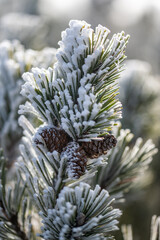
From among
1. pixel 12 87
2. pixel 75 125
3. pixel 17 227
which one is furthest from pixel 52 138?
pixel 12 87

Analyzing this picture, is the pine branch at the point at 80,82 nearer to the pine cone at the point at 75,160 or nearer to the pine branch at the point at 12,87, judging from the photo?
the pine cone at the point at 75,160

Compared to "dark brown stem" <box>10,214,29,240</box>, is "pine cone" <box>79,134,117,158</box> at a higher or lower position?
higher

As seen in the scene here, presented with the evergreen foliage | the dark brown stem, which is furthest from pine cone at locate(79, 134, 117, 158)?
the dark brown stem

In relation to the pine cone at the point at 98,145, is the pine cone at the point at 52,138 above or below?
above

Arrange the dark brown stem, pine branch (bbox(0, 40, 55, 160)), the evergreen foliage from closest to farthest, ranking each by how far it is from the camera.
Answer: the evergreen foliage
the dark brown stem
pine branch (bbox(0, 40, 55, 160))

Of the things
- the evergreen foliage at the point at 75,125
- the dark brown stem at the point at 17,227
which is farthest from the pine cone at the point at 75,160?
the dark brown stem at the point at 17,227

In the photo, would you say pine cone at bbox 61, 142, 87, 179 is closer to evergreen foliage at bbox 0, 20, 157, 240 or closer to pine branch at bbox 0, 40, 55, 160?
evergreen foliage at bbox 0, 20, 157, 240

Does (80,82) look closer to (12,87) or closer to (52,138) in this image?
(52,138)
